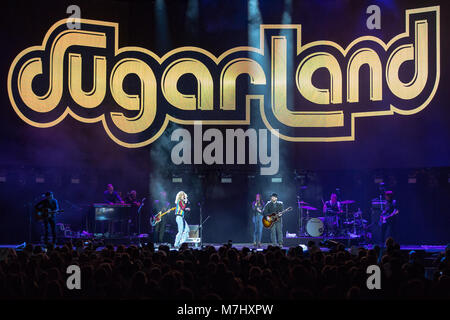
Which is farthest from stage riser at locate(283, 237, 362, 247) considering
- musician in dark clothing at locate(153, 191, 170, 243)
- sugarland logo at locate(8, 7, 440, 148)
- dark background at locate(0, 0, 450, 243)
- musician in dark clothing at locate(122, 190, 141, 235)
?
musician in dark clothing at locate(122, 190, 141, 235)

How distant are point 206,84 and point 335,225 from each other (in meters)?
6.49

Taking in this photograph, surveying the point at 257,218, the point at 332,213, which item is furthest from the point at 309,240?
the point at 257,218

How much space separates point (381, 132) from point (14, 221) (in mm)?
12569

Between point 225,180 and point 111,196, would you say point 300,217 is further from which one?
point 111,196

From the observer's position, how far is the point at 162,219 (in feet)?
57.4

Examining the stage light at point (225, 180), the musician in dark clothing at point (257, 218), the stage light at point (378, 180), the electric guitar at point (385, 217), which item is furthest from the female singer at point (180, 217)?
the stage light at point (378, 180)

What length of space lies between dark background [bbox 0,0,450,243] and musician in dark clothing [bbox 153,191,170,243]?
0.56 meters

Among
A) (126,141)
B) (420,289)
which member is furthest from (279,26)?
(420,289)

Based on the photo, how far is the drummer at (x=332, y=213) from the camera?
57.5 feet

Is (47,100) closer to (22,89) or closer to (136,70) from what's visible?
(22,89)

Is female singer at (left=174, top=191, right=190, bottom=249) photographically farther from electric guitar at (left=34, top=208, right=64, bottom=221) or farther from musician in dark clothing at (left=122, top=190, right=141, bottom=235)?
electric guitar at (left=34, top=208, right=64, bottom=221)

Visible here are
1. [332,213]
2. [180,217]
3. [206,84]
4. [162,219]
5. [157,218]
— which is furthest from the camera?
[206,84]

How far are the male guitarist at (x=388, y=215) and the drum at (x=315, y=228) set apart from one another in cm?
193

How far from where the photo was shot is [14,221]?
59.2 ft
